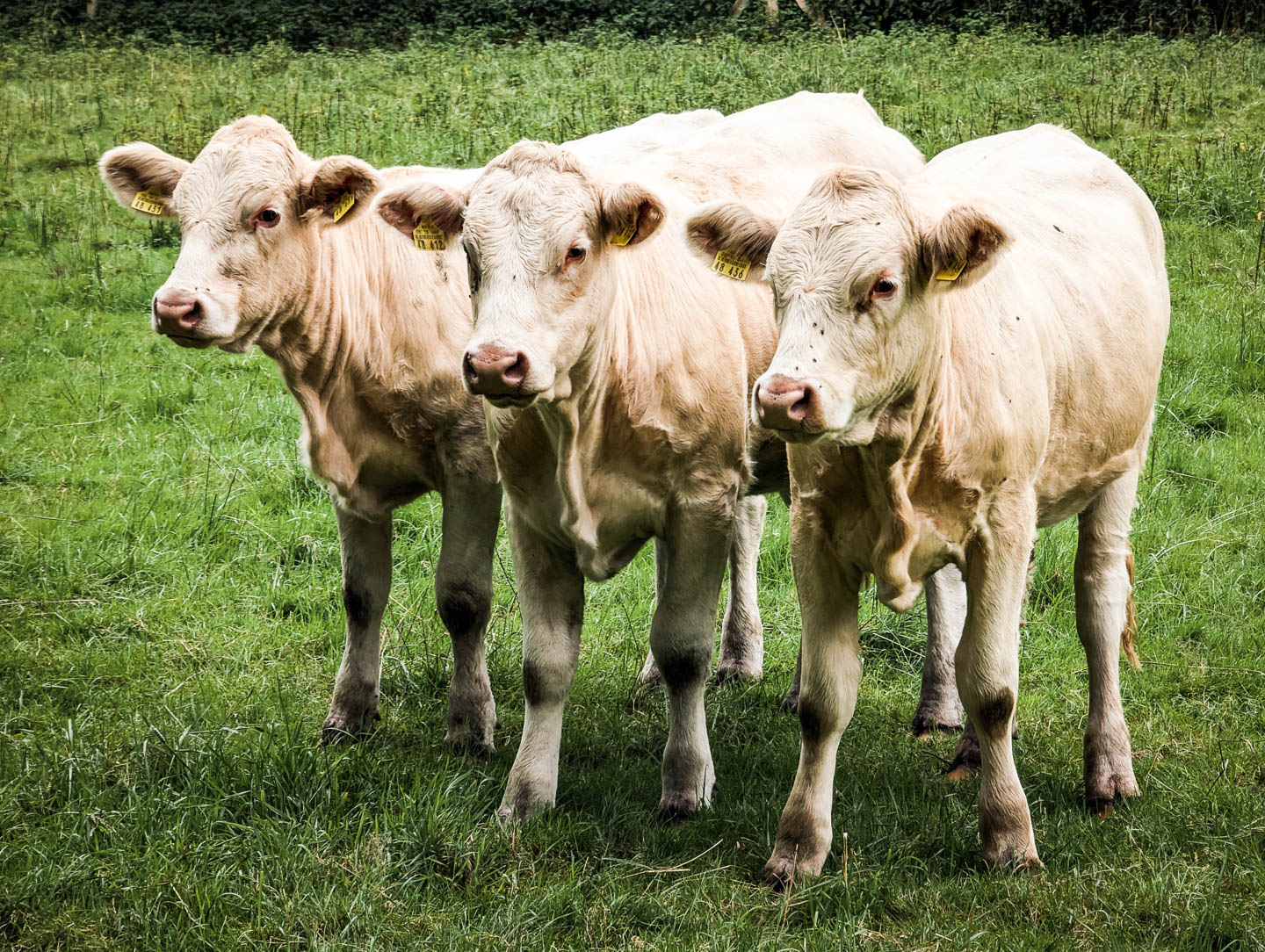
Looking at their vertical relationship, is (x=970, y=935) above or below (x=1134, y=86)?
below

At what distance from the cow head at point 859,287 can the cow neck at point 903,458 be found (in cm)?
4

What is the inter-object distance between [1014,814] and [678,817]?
48.1 inches

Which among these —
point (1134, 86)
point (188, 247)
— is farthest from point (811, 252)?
point (1134, 86)

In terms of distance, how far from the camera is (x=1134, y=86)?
15.3 meters

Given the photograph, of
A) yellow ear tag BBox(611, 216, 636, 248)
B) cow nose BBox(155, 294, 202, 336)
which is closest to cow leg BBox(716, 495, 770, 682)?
yellow ear tag BBox(611, 216, 636, 248)

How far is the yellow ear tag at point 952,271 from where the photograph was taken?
3.64 m

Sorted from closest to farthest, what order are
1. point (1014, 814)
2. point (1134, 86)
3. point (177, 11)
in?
point (1014, 814)
point (1134, 86)
point (177, 11)

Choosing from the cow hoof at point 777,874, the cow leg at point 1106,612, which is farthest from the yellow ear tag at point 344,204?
the cow leg at point 1106,612

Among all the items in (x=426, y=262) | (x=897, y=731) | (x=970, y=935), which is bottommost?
(x=897, y=731)

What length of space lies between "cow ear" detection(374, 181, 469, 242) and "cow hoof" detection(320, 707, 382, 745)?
207 cm

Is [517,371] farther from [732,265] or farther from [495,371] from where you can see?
[732,265]

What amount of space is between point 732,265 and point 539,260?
0.63 m

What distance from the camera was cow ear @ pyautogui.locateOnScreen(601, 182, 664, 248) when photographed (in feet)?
13.6

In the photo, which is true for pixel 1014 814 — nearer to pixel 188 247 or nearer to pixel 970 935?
pixel 970 935
